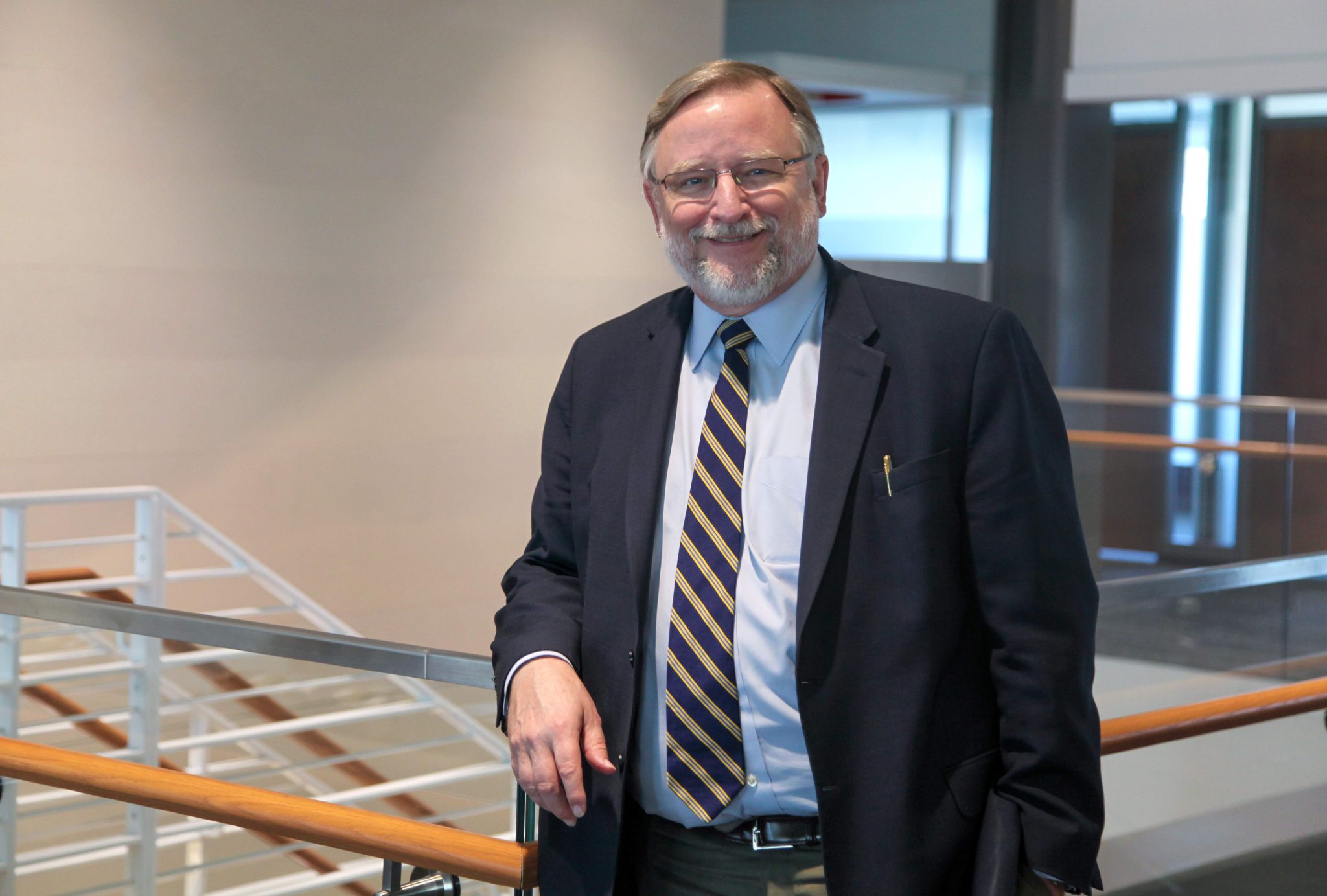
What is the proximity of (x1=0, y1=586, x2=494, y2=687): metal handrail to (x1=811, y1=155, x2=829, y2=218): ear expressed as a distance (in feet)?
2.25

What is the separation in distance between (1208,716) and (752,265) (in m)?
1.22

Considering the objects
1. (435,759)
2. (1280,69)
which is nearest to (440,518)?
(435,759)

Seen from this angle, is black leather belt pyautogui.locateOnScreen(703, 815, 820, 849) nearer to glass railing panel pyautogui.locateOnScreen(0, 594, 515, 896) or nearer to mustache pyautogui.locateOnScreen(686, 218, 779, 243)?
mustache pyautogui.locateOnScreen(686, 218, 779, 243)

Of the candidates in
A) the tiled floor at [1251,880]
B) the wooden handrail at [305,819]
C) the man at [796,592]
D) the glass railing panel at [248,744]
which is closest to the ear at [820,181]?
the man at [796,592]

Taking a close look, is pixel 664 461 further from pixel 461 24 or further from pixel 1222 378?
pixel 1222 378

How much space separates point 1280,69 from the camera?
6.96m

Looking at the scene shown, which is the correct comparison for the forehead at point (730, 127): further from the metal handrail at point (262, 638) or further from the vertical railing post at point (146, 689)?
the vertical railing post at point (146, 689)

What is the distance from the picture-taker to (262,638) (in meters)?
1.84

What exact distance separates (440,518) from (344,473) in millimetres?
571

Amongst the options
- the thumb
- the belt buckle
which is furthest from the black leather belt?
the thumb

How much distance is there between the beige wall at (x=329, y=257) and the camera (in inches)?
200

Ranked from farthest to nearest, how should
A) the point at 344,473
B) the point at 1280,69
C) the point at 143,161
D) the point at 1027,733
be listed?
1. the point at 1280,69
2. the point at 344,473
3. the point at 143,161
4. the point at 1027,733

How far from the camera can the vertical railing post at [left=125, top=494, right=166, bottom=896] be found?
292 cm

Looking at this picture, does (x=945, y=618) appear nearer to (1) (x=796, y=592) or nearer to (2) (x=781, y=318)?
(1) (x=796, y=592)
